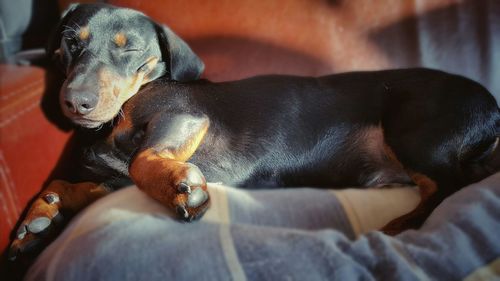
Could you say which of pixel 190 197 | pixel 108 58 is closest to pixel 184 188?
pixel 190 197

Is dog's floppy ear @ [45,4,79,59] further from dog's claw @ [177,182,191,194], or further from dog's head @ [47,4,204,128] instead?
dog's claw @ [177,182,191,194]

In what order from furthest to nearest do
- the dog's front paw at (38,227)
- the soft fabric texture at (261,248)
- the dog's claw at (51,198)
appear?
the dog's claw at (51,198)
the dog's front paw at (38,227)
the soft fabric texture at (261,248)

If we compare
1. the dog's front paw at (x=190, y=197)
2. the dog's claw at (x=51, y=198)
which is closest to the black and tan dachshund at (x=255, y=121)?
the dog's claw at (x=51, y=198)

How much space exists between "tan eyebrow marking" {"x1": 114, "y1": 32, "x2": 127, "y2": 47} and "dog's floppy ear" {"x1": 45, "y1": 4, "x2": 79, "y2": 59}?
184 millimetres

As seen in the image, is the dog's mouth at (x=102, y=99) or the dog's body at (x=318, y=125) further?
the dog's body at (x=318, y=125)

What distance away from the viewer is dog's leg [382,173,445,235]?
956 mm

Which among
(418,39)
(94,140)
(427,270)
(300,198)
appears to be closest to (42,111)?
(94,140)

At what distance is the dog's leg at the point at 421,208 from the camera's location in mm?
956

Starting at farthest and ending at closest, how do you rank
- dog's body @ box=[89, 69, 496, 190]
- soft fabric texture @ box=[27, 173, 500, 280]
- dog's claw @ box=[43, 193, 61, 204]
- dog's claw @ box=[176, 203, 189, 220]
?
dog's body @ box=[89, 69, 496, 190] < dog's claw @ box=[43, 193, 61, 204] < dog's claw @ box=[176, 203, 189, 220] < soft fabric texture @ box=[27, 173, 500, 280]

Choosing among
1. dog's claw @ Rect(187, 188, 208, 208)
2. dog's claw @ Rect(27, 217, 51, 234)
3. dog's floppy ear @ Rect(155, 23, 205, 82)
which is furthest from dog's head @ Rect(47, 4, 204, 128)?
dog's claw @ Rect(187, 188, 208, 208)

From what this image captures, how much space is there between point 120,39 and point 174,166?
0.41 metres

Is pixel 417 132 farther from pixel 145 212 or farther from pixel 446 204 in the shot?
pixel 145 212

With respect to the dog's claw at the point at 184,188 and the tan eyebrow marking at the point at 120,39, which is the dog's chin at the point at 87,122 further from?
the dog's claw at the point at 184,188

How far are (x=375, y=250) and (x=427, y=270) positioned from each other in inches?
3.4
